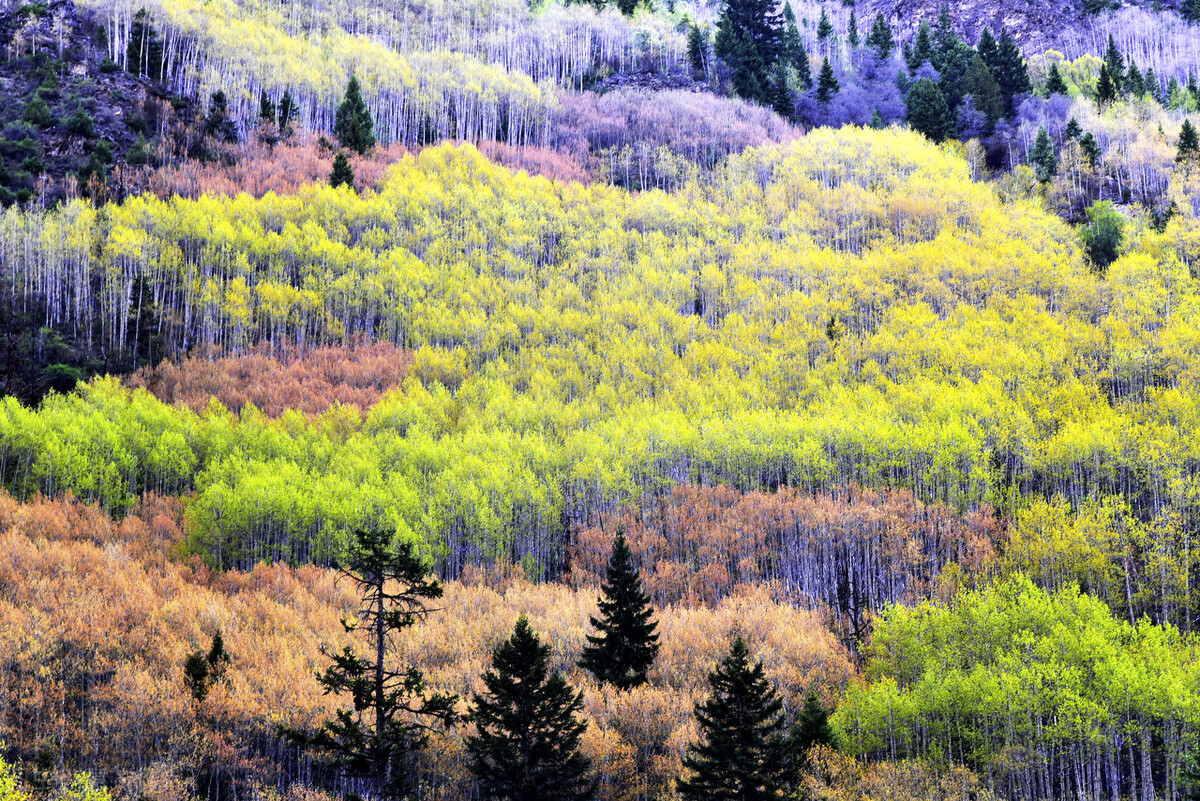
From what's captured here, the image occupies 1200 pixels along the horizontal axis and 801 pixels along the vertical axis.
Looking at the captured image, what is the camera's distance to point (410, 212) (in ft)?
324

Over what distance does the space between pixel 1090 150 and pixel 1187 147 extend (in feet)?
29.4

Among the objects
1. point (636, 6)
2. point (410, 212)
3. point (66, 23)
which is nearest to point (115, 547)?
point (410, 212)

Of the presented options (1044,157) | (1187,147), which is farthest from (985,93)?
(1187,147)

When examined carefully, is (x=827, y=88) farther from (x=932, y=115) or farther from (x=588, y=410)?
(x=588, y=410)

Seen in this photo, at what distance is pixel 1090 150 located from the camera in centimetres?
9944

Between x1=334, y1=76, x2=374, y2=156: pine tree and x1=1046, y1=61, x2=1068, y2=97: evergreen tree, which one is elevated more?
x1=1046, y1=61, x2=1068, y2=97: evergreen tree

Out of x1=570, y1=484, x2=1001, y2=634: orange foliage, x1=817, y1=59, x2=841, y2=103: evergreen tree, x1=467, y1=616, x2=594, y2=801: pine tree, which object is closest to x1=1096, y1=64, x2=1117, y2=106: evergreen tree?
x1=817, y1=59, x2=841, y2=103: evergreen tree

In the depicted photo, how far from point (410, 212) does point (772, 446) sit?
169 feet

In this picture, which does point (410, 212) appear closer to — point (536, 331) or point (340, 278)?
→ point (340, 278)

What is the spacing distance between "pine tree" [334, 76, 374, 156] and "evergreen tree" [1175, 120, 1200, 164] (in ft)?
290

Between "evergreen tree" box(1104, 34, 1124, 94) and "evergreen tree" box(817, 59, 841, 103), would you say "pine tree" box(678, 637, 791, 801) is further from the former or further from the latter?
"evergreen tree" box(817, 59, 841, 103)

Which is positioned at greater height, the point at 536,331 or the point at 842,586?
the point at 536,331

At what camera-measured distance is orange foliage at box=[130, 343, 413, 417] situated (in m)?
75.0

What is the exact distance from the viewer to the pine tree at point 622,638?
41844mm
